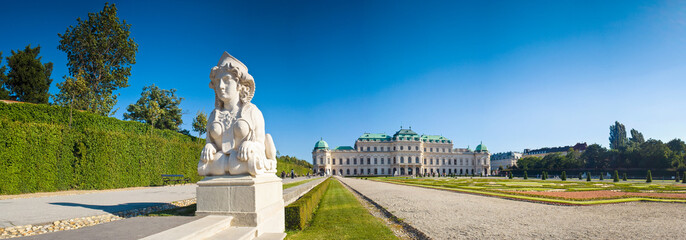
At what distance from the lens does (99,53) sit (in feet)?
88.6

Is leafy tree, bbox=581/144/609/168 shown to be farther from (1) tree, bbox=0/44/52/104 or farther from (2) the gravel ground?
(1) tree, bbox=0/44/52/104

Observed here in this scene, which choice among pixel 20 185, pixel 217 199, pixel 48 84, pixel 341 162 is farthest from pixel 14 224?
pixel 341 162

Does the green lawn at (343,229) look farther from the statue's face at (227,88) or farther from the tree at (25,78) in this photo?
the tree at (25,78)

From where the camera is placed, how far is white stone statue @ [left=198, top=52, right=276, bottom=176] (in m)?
4.78

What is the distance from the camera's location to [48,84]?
34.7m

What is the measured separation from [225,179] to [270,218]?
0.99 metres

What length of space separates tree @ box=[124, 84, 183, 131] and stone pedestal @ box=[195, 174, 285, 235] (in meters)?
40.1

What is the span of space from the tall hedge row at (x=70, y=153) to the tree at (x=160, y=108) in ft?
68.0

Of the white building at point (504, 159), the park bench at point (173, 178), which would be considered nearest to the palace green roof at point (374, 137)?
the white building at point (504, 159)

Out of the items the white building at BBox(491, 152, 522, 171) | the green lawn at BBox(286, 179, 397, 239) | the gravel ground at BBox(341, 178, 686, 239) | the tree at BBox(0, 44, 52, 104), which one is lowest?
the white building at BBox(491, 152, 522, 171)

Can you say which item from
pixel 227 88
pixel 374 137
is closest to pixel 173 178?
pixel 227 88

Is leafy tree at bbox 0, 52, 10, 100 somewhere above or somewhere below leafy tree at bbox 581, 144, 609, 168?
above

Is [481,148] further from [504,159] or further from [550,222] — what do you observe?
[550,222]

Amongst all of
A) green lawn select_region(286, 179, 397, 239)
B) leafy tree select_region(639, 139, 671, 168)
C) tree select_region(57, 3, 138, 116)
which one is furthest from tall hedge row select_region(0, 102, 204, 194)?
leafy tree select_region(639, 139, 671, 168)
